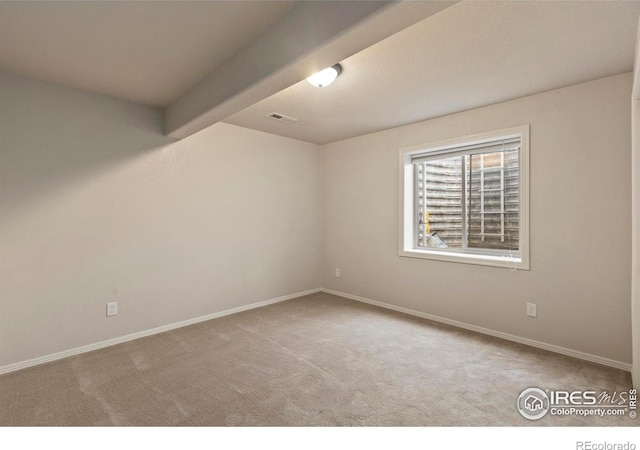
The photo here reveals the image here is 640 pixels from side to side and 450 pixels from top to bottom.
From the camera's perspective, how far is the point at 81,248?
A: 9.27 feet

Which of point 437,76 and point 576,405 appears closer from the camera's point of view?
point 576,405

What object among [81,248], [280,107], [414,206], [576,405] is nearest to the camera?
[576,405]

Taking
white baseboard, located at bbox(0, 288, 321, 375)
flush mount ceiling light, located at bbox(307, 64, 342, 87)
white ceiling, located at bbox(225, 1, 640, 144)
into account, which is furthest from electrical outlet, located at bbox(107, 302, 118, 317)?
flush mount ceiling light, located at bbox(307, 64, 342, 87)

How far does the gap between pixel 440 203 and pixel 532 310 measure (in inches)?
63.5

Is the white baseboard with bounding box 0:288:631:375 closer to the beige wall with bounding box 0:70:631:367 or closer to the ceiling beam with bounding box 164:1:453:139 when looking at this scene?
the beige wall with bounding box 0:70:631:367

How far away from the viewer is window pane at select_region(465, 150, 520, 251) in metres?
3.36

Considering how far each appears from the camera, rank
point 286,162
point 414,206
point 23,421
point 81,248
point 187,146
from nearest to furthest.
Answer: point 23,421, point 81,248, point 187,146, point 414,206, point 286,162

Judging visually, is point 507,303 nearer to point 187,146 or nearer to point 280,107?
point 280,107

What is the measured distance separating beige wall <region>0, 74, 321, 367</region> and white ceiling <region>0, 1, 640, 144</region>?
1.28ft

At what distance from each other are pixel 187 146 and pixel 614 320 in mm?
4318

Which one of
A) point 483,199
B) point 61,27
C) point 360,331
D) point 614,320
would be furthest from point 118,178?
point 614,320

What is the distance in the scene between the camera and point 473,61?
2307 mm

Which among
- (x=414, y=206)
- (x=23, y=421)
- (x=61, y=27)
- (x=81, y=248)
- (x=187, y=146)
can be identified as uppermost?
(x=61, y=27)

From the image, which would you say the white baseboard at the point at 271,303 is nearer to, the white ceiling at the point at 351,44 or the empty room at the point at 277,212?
the empty room at the point at 277,212
